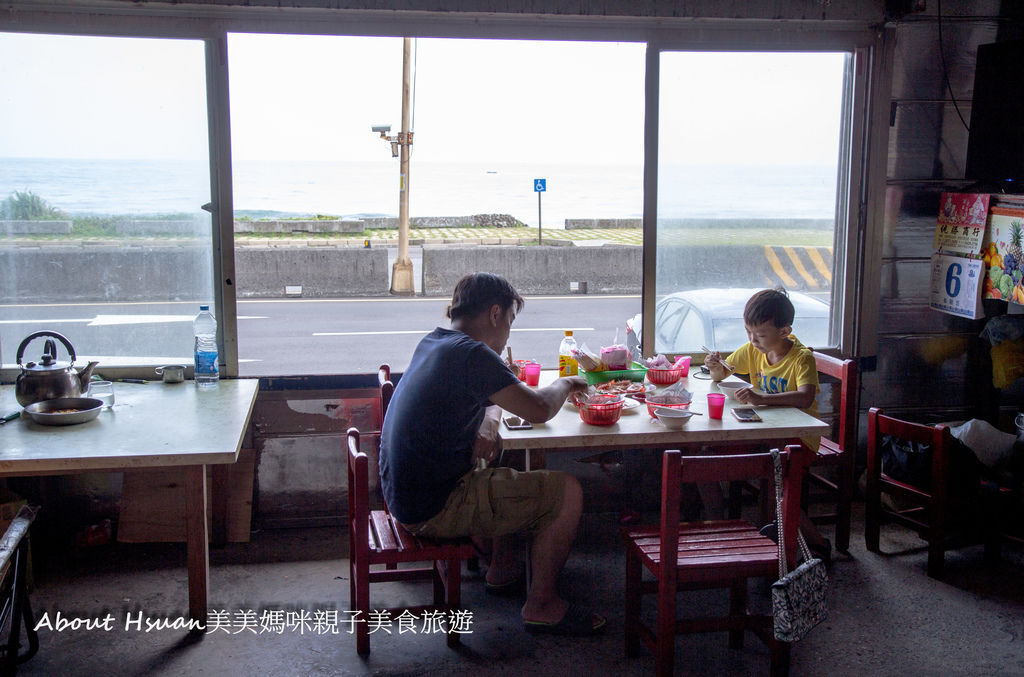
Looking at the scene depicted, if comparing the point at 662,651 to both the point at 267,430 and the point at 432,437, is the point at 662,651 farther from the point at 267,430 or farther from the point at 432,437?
the point at 267,430

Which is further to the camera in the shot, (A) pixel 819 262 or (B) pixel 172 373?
(A) pixel 819 262

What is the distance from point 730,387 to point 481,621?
136 cm

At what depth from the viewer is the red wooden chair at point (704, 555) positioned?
7.66ft

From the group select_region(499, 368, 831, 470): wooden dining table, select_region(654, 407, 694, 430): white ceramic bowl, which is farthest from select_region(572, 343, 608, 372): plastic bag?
select_region(654, 407, 694, 430): white ceramic bowl

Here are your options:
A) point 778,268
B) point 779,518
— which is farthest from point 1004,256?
point 779,518

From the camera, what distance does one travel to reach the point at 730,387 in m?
3.42

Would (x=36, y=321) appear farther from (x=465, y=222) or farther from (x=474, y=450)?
(x=465, y=222)

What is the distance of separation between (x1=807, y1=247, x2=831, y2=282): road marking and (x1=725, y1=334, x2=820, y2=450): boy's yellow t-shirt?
0.84 m

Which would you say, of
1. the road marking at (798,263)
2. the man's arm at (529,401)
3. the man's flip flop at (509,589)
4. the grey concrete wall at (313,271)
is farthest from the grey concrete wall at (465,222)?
the man's arm at (529,401)

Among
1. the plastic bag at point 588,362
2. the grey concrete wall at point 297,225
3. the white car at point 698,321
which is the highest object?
the grey concrete wall at point 297,225

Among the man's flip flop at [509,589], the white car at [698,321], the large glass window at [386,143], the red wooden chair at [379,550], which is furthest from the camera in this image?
the large glass window at [386,143]

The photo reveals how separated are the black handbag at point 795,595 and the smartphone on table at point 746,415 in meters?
0.70

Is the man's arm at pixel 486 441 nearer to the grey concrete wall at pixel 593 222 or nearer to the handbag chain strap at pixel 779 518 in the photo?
the handbag chain strap at pixel 779 518

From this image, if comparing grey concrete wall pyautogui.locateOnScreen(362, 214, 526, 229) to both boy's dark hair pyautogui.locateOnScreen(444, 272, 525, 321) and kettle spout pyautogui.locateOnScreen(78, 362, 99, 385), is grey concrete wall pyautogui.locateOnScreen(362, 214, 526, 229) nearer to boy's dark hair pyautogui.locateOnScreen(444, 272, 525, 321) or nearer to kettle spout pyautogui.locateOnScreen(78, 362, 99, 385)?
kettle spout pyautogui.locateOnScreen(78, 362, 99, 385)
